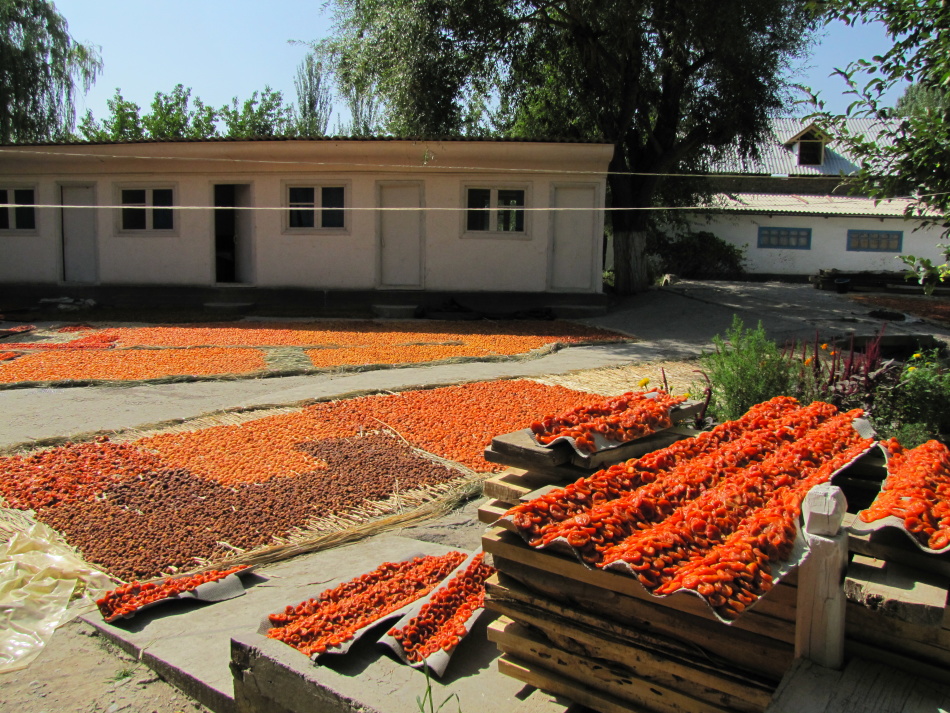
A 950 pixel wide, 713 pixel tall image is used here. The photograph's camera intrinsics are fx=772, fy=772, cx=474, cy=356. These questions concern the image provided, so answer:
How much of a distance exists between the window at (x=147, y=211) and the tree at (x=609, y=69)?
4868mm

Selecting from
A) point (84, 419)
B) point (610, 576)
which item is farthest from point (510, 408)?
point (610, 576)

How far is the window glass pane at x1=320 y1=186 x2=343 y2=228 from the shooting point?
15539 mm

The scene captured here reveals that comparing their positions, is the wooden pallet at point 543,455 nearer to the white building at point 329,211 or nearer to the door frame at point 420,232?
the white building at point 329,211

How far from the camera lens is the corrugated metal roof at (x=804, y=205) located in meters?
27.7

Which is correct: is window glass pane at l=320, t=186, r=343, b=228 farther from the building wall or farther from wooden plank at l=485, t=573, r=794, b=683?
the building wall

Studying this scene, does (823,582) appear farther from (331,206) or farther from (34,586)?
(331,206)

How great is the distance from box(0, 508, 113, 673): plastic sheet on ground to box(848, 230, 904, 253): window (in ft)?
96.4

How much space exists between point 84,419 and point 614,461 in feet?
17.2

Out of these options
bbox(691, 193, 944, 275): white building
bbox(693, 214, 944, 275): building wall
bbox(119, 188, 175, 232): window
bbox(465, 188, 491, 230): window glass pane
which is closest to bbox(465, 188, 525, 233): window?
bbox(465, 188, 491, 230): window glass pane

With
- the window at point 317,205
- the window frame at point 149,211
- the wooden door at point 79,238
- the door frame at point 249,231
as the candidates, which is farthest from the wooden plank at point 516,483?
the wooden door at point 79,238

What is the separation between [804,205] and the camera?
29172 mm

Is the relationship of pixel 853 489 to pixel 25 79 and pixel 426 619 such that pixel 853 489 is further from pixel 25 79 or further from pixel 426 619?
pixel 25 79

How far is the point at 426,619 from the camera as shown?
295 cm

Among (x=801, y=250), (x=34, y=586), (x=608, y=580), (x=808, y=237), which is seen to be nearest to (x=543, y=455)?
(x=608, y=580)
